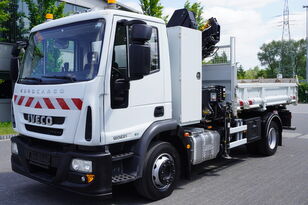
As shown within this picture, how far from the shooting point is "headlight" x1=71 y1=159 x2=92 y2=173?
3722mm

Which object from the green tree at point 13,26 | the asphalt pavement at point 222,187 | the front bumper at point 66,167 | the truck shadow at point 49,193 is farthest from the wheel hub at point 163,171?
the green tree at point 13,26

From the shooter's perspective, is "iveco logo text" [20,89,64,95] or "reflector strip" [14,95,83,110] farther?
"iveco logo text" [20,89,64,95]

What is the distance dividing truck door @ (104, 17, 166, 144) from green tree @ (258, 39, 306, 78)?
2935 inches

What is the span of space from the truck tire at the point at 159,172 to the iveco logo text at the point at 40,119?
137 cm

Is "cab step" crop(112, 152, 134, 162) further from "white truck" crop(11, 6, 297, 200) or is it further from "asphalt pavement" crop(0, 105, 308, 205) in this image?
"asphalt pavement" crop(0, 105, 308, 205)

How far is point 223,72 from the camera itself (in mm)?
6445

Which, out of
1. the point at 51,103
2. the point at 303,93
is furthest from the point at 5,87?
the point at 303,93

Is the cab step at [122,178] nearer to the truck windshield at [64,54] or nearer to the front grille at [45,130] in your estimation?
the front grille at [45,130]

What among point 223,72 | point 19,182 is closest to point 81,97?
point 19,182

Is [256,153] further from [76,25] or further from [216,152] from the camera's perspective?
[76,25]

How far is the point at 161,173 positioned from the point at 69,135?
1462 mm

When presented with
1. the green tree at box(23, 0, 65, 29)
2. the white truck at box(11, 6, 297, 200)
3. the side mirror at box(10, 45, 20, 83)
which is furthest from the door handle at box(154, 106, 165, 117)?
the green tree at box(23, 0, 65, 29)

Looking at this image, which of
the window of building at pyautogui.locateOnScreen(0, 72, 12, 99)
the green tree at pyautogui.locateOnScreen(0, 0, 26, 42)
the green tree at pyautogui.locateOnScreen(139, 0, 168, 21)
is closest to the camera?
the green tree at pyautogui.locateOnScreen(0, 0, 26, 42)

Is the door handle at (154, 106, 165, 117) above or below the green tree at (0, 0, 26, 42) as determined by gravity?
below
